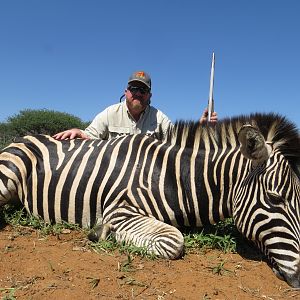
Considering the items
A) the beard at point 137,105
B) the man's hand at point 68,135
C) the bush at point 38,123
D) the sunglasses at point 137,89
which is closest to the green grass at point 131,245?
the man's hand at point 68,135

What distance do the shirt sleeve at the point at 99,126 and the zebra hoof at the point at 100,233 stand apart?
6.58ft

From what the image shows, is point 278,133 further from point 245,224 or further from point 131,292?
point 131,292

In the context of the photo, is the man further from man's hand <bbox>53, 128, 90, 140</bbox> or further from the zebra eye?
the zebra eye

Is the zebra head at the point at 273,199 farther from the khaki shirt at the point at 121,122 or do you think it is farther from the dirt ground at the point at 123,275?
the khaki shirt at the point at 121,122

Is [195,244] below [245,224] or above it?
below

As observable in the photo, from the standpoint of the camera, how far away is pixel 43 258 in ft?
8.42

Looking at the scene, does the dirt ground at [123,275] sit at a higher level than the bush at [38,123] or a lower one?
lower

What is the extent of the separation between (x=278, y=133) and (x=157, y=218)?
1.08 metres

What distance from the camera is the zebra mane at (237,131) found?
2822mm

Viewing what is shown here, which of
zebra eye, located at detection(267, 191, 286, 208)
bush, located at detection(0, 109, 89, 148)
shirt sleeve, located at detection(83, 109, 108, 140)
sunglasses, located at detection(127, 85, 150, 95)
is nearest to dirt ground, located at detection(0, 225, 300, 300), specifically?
zebra eye, located at detection(267, 191, 286, 208)

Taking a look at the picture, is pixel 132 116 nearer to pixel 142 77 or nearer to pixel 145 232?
pixel 142 77

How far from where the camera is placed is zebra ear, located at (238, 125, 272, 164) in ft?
8.70

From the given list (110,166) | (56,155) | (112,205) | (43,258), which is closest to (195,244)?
(112,205)

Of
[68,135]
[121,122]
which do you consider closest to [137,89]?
[121,122]
